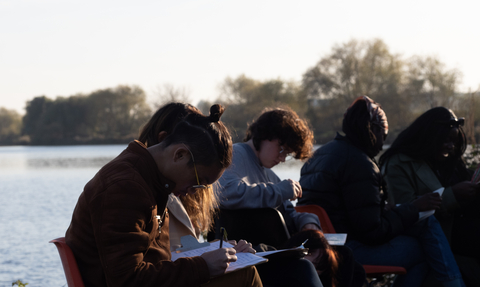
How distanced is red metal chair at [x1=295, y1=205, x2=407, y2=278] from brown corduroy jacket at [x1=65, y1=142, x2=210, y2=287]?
1501mm

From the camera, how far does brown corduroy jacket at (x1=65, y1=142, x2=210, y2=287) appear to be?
1.47m

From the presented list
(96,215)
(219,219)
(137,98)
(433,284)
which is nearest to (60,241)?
(96,215)

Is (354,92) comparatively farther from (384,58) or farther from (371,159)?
(371,159)

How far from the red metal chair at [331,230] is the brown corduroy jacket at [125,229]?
1501mm

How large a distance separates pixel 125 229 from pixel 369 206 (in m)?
1.81

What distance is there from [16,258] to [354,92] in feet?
86.3

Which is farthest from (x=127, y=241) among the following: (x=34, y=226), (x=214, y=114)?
(x=34, y=226)

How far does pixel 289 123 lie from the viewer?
297cm

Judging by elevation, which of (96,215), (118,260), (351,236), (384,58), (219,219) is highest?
(384,58)

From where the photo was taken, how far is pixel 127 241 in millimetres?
1474

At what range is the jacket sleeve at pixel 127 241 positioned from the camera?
1.46m

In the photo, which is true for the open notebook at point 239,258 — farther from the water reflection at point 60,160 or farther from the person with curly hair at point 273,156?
the water reflection at point 60,160

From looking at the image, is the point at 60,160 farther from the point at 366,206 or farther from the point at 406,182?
the point at 366,206

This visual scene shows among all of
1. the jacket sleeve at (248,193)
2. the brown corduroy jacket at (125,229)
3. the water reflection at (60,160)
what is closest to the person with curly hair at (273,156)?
the jacket sleeve at (248,193)
